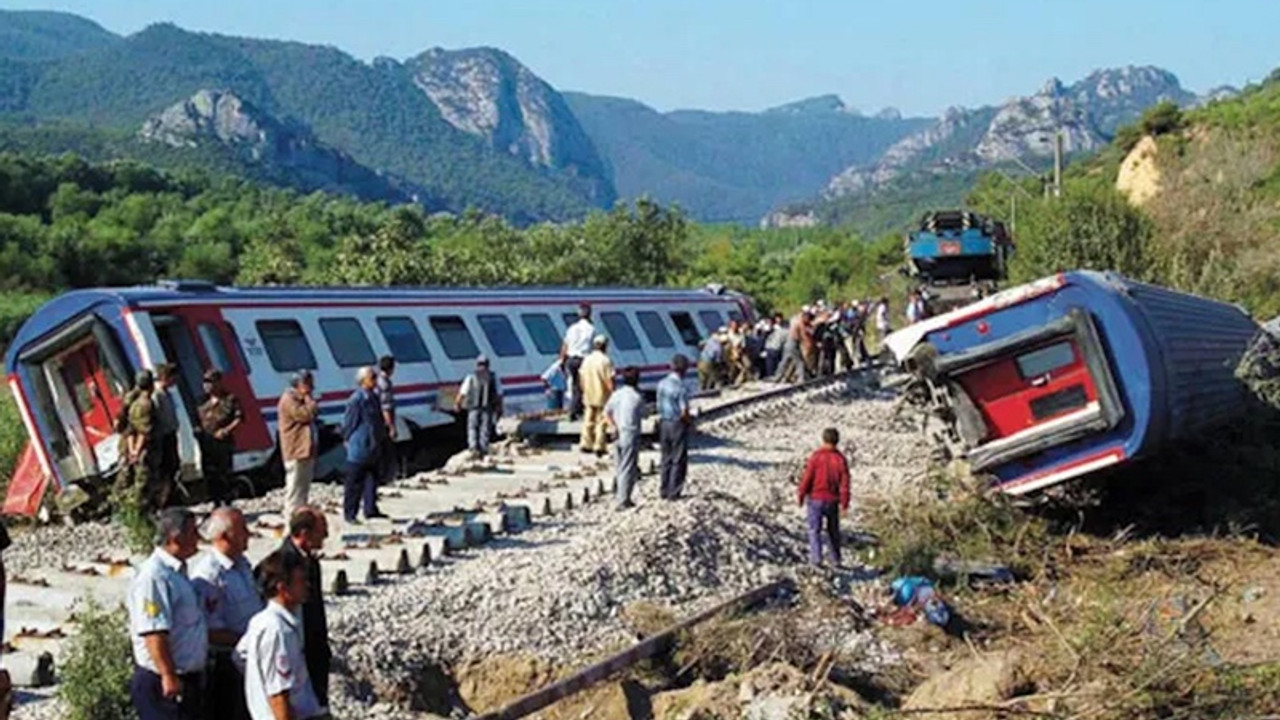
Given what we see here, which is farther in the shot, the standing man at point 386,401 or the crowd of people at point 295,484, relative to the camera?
the standing man at point 386,401

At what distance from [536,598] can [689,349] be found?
58.4 ft

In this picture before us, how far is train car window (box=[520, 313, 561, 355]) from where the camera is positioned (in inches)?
921

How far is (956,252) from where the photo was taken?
30812 millimetres

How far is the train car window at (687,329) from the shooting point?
94.0 ft

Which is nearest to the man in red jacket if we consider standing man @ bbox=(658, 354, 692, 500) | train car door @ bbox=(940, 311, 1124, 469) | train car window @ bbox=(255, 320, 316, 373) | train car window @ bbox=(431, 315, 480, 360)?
standing man @ bbox=(658, 354, 692, 500)

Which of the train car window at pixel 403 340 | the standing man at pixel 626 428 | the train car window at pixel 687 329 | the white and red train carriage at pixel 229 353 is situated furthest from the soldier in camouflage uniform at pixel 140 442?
the train car window at pixel 687 329

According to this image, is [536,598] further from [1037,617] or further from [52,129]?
[52,129]

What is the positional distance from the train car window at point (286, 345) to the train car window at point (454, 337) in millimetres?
2979

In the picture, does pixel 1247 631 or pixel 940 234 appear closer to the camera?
pixel 1247 631

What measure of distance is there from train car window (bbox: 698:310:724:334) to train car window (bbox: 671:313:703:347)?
503 millimetres

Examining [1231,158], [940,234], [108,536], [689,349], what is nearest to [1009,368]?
[108,536]

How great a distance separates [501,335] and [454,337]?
1.24 metres

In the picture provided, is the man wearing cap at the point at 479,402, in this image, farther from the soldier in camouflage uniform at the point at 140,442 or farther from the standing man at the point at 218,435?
the soldier in camouflage uniform at the point at 140,442

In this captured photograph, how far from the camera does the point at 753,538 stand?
531 inches
